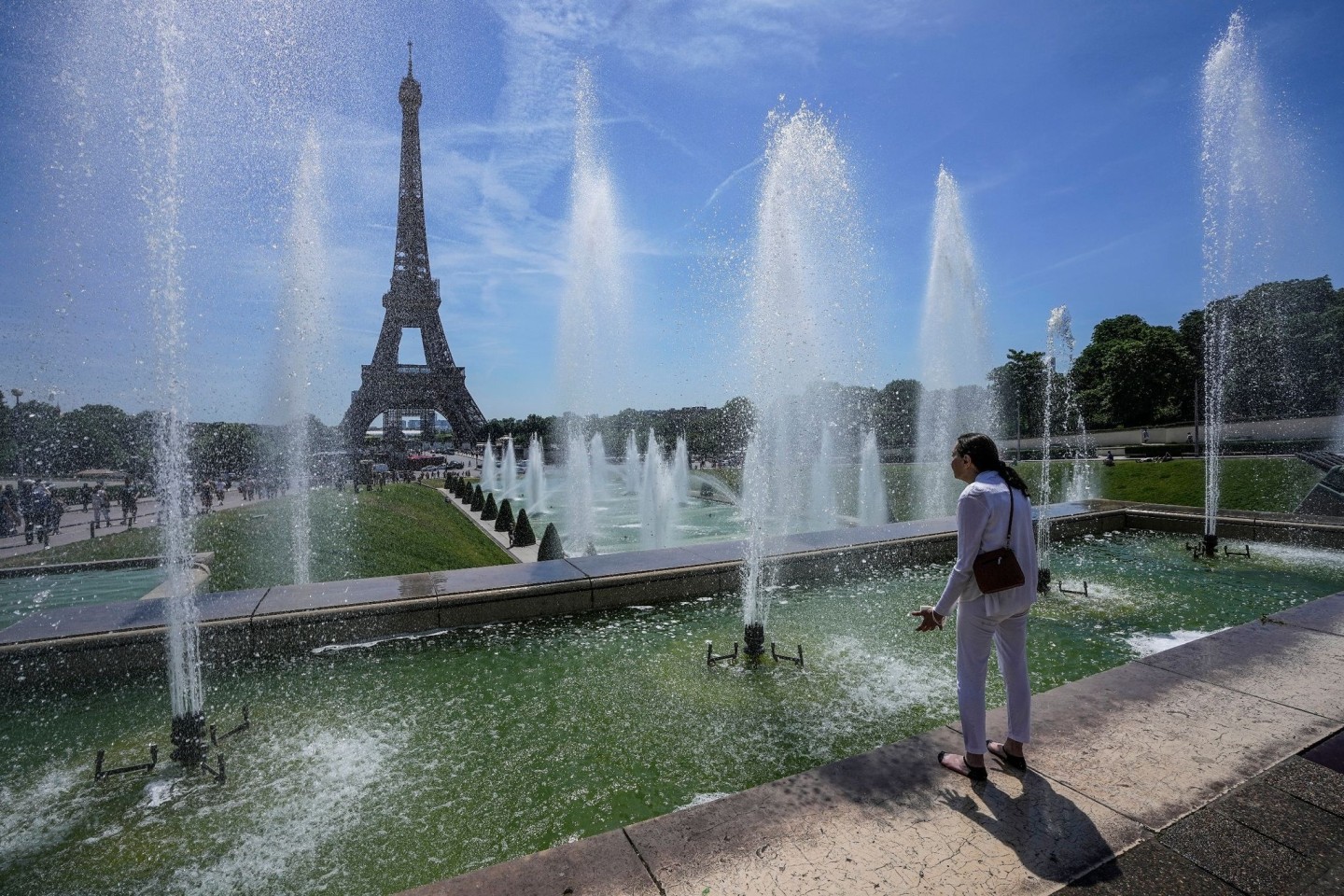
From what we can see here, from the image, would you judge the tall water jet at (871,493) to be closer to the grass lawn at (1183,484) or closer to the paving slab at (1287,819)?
the grass lawn at (1183,484)

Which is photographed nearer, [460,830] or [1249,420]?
[460,830]

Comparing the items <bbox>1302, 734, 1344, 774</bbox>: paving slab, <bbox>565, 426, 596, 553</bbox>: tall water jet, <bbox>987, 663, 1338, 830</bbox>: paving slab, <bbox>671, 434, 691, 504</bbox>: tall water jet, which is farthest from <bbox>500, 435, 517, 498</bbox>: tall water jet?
<bbox>1302, 734, 1344, 774</bbox>: paving slab

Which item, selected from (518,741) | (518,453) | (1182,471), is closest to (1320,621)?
(518,741)

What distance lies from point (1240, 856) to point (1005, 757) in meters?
0.90

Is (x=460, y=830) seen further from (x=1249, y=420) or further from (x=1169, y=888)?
(x=1249, y=420)

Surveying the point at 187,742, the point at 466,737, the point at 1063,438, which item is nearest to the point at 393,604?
the point at 187,742

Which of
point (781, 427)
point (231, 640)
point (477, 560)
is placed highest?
point (781, 427)

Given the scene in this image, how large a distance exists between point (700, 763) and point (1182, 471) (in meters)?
28.2

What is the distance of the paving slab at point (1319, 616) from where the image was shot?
5.19m

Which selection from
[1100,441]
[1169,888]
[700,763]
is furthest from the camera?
[1100,441]

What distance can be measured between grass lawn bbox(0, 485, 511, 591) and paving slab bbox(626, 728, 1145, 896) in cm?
910

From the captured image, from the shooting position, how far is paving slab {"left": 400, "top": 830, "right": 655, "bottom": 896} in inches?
93.3

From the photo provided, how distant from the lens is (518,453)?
9325cm

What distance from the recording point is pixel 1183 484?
23.3 m
